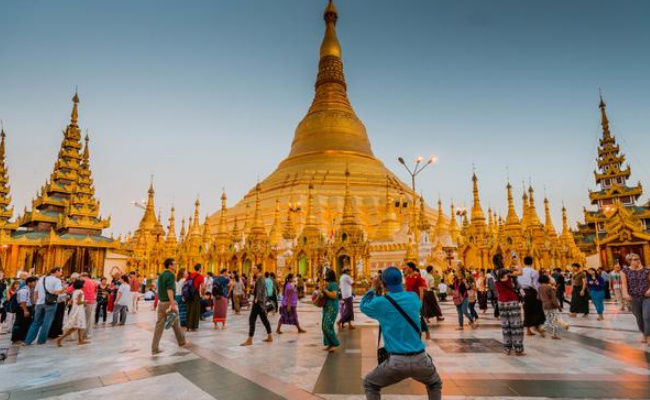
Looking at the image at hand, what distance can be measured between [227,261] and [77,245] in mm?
12880

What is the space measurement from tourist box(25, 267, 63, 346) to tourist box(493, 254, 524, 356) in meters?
9.52

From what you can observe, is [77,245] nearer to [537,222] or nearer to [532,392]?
[532,392]

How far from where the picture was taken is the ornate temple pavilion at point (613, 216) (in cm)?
3309

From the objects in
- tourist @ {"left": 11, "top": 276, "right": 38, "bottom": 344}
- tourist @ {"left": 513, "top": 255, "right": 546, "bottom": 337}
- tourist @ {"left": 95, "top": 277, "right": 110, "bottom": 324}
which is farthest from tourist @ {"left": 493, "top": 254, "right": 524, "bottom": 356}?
tourist @ {"left": 95, "top": 277, "right": 110, "bottom": 324}

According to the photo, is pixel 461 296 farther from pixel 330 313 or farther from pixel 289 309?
pixel 289 309

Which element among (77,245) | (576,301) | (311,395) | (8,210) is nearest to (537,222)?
(576,301)

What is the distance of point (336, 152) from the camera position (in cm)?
5006

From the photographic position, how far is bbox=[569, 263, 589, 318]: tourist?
12.8m

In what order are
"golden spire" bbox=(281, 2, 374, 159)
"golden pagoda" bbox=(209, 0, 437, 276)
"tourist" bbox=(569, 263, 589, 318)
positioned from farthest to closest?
"golden spire" bbox=(281, 2, 374, 159), "golden pagoda" bbox=(209, 0, 437, 276), "tourist" bbox=(569, 263, 589, 318)

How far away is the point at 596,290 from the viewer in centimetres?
1294

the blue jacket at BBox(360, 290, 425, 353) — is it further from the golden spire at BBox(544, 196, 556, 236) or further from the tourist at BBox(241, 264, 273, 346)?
the golden spire at BBox(544, 196, 556, 236)

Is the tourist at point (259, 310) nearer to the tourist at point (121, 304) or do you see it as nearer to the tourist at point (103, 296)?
the tourist at point (121, 304)

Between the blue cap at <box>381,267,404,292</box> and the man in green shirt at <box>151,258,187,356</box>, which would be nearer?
the blue cap at <box>381,267,404,292</box>

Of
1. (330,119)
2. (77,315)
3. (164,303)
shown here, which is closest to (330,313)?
(164,303)
